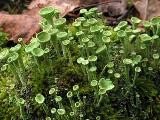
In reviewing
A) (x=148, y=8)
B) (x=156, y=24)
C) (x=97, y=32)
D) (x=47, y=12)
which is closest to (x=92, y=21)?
(x=97, y=32)

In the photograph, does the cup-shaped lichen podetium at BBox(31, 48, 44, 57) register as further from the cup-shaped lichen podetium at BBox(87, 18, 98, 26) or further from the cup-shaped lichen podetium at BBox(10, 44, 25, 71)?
the cup-shaped lichen podetium at BBox(87, 18, 98, 26)

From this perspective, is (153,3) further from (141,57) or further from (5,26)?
(5,26)

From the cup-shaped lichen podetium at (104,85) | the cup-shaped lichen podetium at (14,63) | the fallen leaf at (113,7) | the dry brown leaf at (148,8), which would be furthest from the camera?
the fallen leaf at (113,7)

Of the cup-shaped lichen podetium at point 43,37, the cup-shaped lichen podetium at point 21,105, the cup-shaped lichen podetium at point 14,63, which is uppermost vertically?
the cup-shaped lichen podetium at point 43,37

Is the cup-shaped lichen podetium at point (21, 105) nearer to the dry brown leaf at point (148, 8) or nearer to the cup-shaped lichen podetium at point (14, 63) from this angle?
the cup-shaped lichen podetium at point (14, 63)

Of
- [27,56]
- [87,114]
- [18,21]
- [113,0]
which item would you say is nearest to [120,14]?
[113,0]

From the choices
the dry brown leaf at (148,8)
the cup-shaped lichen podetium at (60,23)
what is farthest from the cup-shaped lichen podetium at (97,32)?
the dry brown leaf at (148,8)
